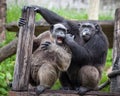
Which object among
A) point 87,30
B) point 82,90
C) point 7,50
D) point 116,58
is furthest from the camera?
point 7,50

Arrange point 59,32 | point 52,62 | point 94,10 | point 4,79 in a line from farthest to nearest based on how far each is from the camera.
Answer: point 94,10, point 4,79, point 52,62, point 59,32

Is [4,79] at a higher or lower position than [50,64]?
lower

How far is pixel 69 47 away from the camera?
6441 mm

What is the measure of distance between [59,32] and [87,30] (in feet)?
2.16

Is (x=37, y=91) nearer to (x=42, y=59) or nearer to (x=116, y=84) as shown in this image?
(x=42, y=59)

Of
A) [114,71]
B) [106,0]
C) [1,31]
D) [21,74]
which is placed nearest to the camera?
[21,74]

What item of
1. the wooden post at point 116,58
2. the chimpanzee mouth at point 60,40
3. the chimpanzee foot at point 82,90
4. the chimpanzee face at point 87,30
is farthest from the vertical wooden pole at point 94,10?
the chimpanzee foot at point 82,90

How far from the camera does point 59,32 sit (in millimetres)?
6449

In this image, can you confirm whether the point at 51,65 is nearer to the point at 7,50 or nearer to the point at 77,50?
the point at 77,50

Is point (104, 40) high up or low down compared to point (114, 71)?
up

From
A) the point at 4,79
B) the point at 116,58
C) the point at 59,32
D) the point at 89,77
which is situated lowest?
the point at 4,79

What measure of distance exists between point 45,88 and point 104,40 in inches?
Result: 52.3

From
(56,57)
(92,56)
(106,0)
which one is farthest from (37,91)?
(106,0)

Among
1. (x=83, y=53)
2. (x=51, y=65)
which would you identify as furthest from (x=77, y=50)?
(x=51, y=65)
